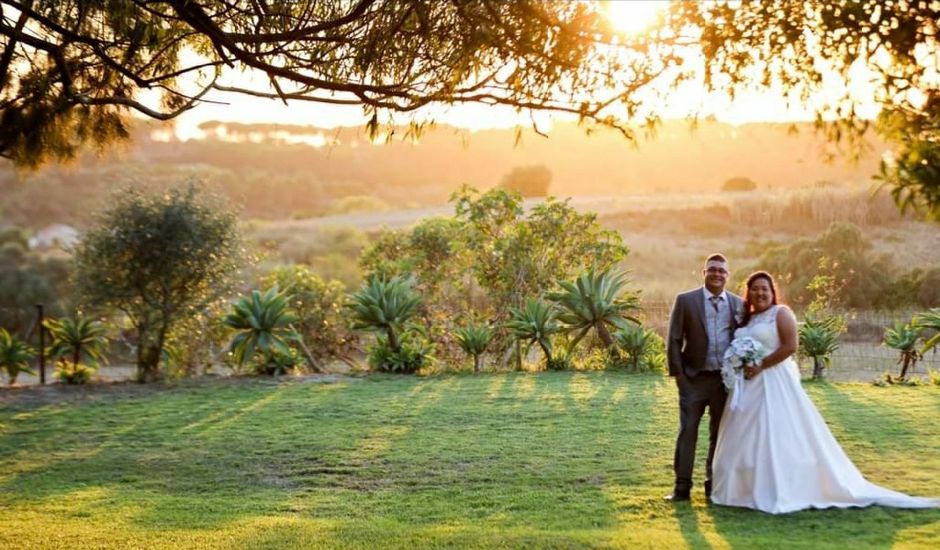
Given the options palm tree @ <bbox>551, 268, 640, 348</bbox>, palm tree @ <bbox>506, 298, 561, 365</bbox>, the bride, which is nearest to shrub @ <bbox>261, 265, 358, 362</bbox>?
palm tree @ <bbox>506, 298, 561, 365</bbox>

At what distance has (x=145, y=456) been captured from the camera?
10.5m

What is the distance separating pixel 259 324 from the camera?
17.1 meters

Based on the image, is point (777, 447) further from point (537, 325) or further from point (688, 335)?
point (537, 325)

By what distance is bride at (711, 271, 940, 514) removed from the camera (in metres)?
7.41

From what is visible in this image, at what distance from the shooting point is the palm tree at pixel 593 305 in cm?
1731

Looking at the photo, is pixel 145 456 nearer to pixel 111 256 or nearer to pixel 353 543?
pixel 353 543

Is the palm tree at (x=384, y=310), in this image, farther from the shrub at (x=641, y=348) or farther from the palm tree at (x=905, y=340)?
the palm tree at (x=905, y=340)

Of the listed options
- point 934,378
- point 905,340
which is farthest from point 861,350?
point 934,378

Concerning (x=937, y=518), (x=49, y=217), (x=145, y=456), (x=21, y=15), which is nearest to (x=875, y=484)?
(x=937, y=518)

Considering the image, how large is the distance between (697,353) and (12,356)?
12.4 metres

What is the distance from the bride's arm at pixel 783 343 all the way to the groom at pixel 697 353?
316 mm

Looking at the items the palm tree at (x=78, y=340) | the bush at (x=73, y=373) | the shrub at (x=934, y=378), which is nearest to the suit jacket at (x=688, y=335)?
the shrub at (x=934, y=378)

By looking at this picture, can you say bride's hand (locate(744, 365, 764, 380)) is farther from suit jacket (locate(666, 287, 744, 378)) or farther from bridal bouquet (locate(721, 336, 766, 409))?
suit jacket (locate(666, 287, 744, 378))

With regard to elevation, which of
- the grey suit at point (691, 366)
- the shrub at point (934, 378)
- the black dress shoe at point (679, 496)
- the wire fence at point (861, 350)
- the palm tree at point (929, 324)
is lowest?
the wire fence at point (861, 350)
